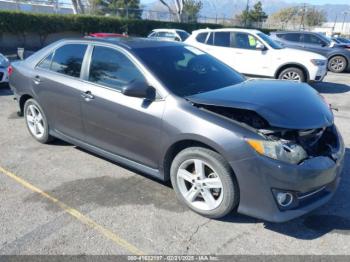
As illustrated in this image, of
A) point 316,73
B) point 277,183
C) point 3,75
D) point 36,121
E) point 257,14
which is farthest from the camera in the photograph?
point 257,14

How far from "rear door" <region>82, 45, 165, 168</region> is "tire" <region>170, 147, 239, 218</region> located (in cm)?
34

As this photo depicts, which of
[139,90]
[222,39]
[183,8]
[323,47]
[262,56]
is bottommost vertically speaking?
[323,47]

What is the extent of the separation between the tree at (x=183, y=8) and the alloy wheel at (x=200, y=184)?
33864 mm

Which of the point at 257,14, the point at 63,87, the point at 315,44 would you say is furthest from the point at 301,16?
the point at 63,87

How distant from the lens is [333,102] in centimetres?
876

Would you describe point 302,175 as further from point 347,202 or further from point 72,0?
point 72,0

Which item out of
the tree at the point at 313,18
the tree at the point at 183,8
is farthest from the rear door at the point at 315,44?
the tree at the point at 313,18

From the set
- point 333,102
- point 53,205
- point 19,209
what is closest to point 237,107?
point 53,205

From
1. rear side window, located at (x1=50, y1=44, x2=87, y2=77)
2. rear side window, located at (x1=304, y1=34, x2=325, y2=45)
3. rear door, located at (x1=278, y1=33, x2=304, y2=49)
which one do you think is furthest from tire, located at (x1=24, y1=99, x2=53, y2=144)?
rear side window, located at (x1=304, y1=34, x2=325, y2=45)

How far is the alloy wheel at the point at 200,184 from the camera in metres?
3.29

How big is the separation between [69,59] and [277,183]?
10.1 feet

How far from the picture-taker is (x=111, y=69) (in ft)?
13.3

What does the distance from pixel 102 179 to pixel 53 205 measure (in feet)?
2.34

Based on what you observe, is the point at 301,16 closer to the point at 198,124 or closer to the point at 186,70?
the point at 186,70
